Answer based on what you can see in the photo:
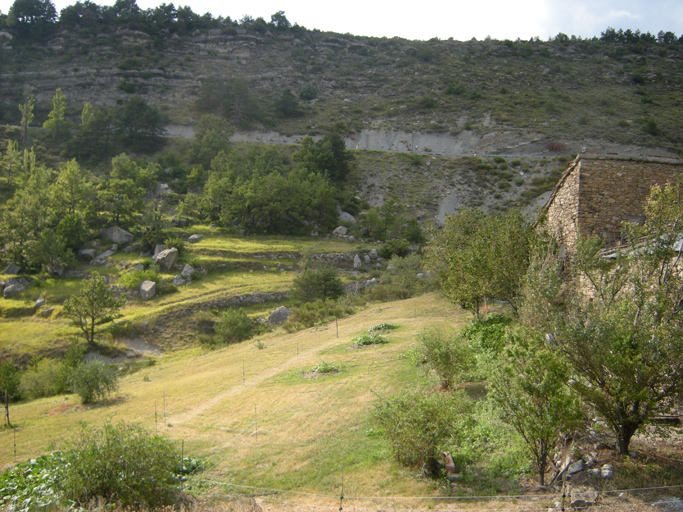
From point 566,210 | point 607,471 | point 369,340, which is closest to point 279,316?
point 369,340

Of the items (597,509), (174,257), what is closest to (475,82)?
(174,257)

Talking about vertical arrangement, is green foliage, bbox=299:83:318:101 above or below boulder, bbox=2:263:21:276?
above

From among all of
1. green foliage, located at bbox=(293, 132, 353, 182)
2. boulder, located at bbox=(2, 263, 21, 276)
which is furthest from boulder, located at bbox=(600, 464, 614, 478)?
green foliage, located at bbox=(293, 132, 353, 182)

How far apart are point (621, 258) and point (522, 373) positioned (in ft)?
10.9

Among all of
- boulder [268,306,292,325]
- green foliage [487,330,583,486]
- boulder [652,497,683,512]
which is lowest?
→ boulder [268,306,292,325]

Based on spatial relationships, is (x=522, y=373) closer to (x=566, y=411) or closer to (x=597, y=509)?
(x=566, y=411)

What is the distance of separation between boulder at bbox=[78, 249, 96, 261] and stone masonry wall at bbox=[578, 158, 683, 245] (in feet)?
159

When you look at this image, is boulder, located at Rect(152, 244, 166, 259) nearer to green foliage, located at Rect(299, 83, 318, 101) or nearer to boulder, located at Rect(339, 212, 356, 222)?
boulder, located at Rect(339, 212, 356, 222)

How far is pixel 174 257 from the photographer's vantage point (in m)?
45.5

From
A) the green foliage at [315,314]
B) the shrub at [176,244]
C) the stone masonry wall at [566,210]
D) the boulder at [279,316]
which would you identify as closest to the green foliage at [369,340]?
the stone masonry wall at [566,210]

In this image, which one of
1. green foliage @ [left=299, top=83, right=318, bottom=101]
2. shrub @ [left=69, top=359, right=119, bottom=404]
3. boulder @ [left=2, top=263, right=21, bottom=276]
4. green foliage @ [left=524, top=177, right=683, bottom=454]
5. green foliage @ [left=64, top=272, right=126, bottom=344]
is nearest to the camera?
green foliage @ [left=524, top=177, right=683, bottom=454]

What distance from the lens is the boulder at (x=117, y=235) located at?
5047 cm

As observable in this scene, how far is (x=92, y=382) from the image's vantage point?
1991 centimetres

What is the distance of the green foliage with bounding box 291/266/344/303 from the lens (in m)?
36.4
